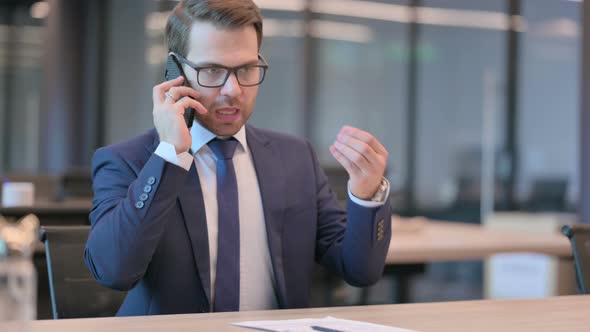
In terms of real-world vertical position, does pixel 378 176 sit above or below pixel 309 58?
below

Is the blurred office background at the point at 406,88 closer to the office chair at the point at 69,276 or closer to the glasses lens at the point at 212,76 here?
the office chair at the point at 69,276

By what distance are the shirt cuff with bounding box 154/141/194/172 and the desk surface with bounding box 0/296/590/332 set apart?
0.38 metres

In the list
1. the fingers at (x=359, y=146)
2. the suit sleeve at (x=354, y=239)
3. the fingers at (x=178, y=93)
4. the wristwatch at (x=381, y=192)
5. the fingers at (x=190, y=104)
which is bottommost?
the suit sleeve at (x=354, y=239)

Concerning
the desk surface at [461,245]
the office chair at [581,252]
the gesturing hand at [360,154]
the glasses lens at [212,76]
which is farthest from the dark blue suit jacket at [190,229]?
the desk surface at [461,245]

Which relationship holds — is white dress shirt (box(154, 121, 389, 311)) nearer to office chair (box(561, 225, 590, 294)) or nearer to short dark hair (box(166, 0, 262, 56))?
short dark hair (box(166, 0, 262, 56))

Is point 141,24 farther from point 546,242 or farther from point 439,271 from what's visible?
point 546,242

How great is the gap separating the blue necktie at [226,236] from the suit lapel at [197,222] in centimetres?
3

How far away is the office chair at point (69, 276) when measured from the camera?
2.22 metres

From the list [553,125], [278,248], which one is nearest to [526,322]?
[278,248]

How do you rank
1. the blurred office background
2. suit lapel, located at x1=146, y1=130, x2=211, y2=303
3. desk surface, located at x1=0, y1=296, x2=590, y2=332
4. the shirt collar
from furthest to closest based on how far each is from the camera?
the blurred office background, the shirt collar, suit lapel, located at x1=146, y1=130, x2=211, y2=303, desk surface, located at x1=0, y1=296, x2=590, y2=332

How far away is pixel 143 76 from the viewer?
10.7 m

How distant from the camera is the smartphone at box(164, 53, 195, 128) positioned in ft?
6.88

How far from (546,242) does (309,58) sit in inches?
234

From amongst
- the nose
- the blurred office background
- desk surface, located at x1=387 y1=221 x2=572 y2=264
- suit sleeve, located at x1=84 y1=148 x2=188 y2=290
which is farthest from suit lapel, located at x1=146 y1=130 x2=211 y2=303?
the blurred office background
